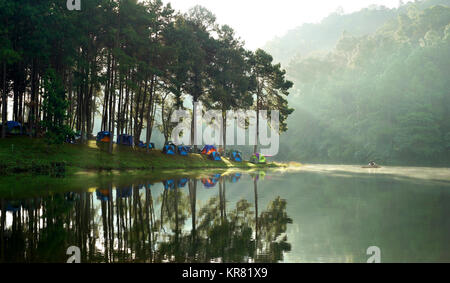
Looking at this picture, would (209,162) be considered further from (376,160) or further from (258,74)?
(376,160)

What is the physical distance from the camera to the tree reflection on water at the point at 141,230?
6492 mm

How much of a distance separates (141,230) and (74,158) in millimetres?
21383

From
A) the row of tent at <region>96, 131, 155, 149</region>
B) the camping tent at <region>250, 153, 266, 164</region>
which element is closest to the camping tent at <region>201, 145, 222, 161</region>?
the camping tent at <region>250, 153, 266, 164</region>

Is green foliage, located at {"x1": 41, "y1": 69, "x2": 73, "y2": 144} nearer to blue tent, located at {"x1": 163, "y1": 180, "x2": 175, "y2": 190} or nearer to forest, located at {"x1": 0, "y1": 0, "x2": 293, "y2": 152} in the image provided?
forest, located at {"x1": 0, "y1": 0, "x2": 293, "y2": 152}

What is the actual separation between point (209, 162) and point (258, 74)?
16.9 meters

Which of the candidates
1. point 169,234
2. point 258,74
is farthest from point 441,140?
point 169,234

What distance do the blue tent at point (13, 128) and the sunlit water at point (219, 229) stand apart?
63.3ft
